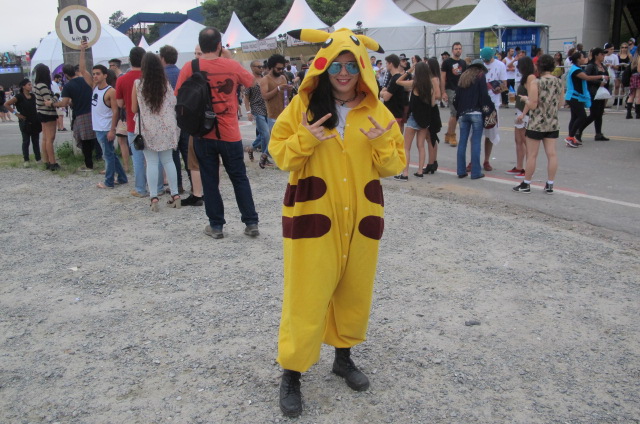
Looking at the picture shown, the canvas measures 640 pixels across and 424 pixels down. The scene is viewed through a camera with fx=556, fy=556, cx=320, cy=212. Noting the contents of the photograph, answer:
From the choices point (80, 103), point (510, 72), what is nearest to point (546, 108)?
point (80, 103)

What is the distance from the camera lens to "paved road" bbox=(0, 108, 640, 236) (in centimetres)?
659

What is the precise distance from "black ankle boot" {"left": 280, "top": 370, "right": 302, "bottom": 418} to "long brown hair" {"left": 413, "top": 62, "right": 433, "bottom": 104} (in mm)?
6023

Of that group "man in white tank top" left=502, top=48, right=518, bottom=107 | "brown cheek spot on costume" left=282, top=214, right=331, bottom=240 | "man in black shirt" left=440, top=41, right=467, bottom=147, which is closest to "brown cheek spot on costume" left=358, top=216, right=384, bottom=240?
"brown cheek spot on costume" left=282, top=214, right=331, bottom=240

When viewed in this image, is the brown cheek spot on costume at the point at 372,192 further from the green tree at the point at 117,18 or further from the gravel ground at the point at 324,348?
the green tree at the point at 117,18

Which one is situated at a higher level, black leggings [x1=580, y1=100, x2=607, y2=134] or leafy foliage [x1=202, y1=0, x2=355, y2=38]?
leafy foliage [x1=202, y1=0, x2=355, y2=38]

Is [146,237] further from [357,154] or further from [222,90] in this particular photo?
[357,154]

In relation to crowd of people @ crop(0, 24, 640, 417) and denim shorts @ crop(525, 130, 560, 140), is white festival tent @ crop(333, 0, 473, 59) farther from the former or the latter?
denim shorts @ crop(525, 130, 560, 140)

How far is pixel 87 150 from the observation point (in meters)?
9.52

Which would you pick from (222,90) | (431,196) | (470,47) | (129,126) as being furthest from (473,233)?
(470,47)

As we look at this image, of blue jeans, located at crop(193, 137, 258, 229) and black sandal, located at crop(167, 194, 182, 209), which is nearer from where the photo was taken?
blue jeans, located at crop(193, 137, 258, 229)

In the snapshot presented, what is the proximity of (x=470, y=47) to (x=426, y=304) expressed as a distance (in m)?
27.5

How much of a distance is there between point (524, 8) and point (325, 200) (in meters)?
40.7

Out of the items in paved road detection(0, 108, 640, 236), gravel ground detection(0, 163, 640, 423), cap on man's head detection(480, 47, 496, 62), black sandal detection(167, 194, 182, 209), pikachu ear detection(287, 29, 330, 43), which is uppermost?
cap on man's head detection(480, 47, 496, 62)

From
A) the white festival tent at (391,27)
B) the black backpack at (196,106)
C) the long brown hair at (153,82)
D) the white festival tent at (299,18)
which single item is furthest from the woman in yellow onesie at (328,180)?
the white festival tent at (299,18)
